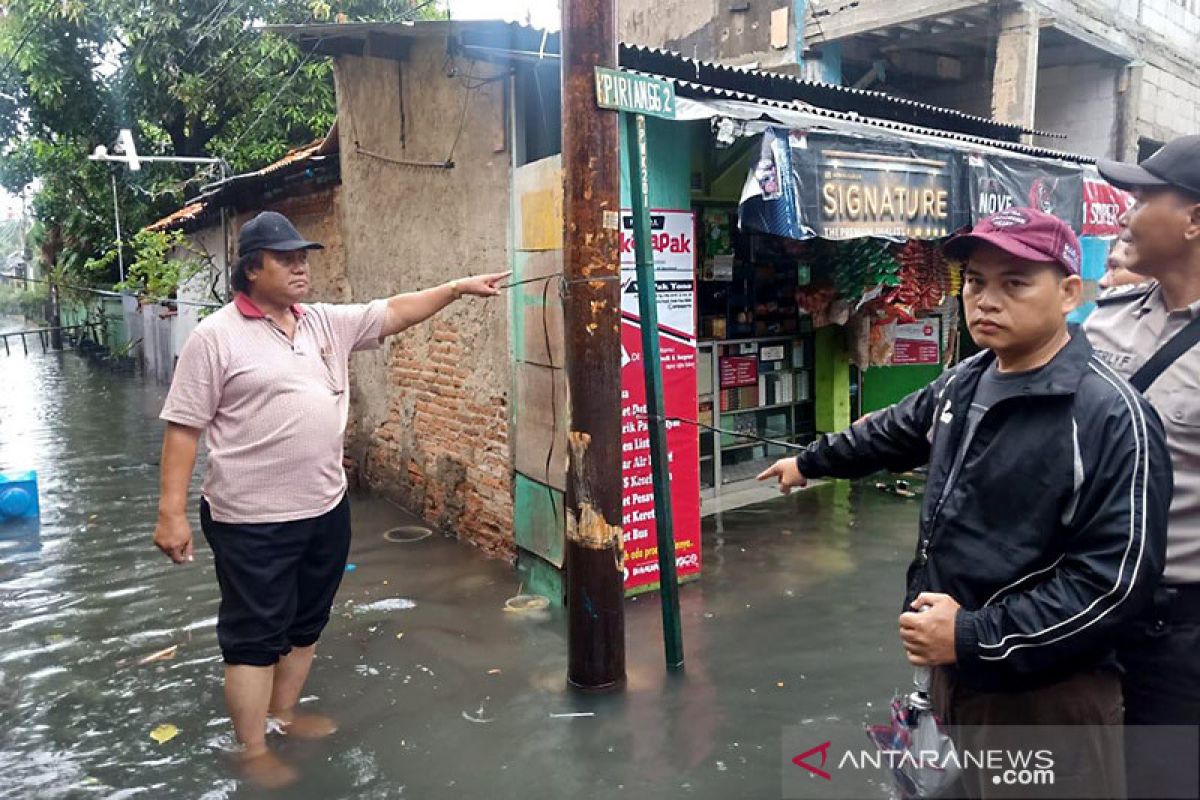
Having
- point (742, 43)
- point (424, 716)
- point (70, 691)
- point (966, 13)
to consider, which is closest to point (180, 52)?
point (742, 43)

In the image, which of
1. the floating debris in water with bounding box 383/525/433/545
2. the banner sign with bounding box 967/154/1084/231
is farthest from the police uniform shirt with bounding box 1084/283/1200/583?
the floating debris in water with bounding box 383/525/433/545

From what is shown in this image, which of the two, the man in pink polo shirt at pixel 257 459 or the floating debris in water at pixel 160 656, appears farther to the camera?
the floating debris in water at pixel 160 656

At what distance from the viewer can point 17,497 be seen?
686 cm

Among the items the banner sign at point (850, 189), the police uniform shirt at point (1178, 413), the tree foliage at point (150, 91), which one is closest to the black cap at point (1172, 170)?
the police uniform shirt at point (1178, 413)

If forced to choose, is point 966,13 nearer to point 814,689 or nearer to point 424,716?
point 814,689

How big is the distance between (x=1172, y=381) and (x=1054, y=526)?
0.57 m

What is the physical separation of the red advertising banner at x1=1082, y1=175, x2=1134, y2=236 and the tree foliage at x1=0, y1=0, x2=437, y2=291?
9.60m

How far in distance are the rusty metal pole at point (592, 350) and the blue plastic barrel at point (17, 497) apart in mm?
5297

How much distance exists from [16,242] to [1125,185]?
60207 mm

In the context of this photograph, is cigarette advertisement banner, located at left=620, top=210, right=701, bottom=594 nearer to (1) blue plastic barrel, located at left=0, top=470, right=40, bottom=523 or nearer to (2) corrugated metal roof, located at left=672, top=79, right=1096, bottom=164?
(2) corrugated metal roof, located at left=672, top=79, right=1096, bottom=164

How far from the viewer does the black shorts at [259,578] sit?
3.19 m

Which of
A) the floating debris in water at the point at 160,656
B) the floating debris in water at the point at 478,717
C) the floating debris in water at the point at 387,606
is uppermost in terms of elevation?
the floating debris in water at the point at 478,717

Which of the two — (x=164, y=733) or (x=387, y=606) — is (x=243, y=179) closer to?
(x=387, y=606)

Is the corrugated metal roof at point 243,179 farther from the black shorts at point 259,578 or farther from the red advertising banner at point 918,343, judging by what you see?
the red advertising banner at point 918,343
